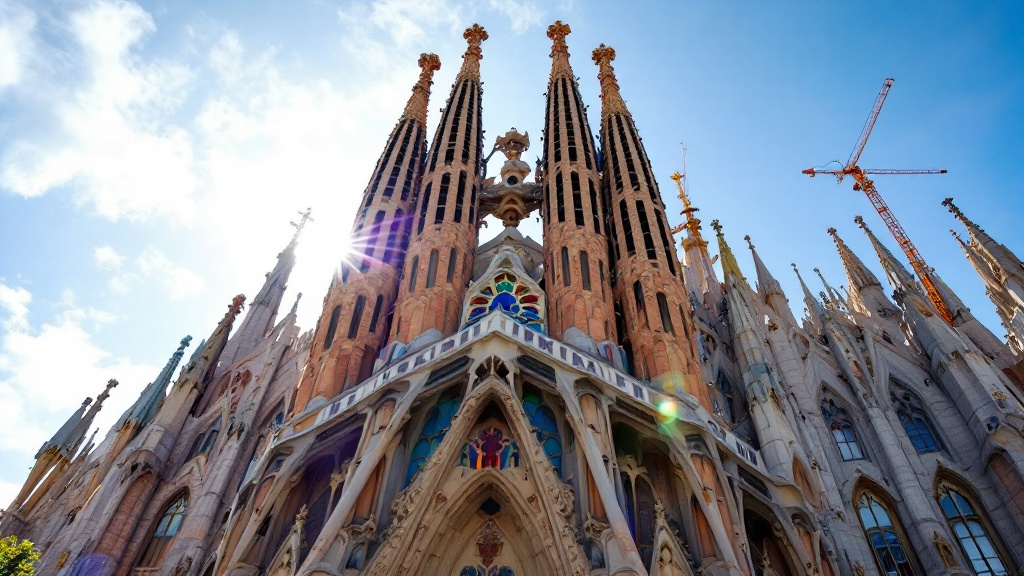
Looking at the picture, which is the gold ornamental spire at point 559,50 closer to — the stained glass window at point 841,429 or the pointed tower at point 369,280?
the pointed tower at point 369,280

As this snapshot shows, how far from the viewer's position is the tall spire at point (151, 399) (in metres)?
23.9

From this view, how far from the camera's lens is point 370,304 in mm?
22578

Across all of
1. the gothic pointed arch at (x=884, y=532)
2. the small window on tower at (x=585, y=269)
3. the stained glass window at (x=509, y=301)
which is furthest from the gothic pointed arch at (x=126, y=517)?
the gothic pointed arch at (x=884, y=532)

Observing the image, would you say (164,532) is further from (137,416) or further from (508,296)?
(508,296)

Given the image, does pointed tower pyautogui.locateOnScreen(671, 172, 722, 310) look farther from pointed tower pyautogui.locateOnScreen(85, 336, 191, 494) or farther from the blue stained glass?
pointed tower pyautogui.locateOnScreen(85, 336, 191, 494)

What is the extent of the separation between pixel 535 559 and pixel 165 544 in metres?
10.8

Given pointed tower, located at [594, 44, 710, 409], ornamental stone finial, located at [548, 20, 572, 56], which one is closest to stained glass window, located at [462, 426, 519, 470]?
pointed tower, located at [594, 44, 710, 409]

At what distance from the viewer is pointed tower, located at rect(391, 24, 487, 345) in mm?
21406

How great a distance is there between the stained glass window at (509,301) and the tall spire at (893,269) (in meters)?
14.6

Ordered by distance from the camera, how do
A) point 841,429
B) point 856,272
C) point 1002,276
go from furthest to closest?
point 856,272, point 1002,276, point 841,429

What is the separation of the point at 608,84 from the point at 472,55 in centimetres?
773

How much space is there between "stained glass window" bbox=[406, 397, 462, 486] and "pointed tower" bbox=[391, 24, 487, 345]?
3.20 metres

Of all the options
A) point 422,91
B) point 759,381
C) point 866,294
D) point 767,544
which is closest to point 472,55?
point 422,91

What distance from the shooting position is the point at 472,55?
38.7m
